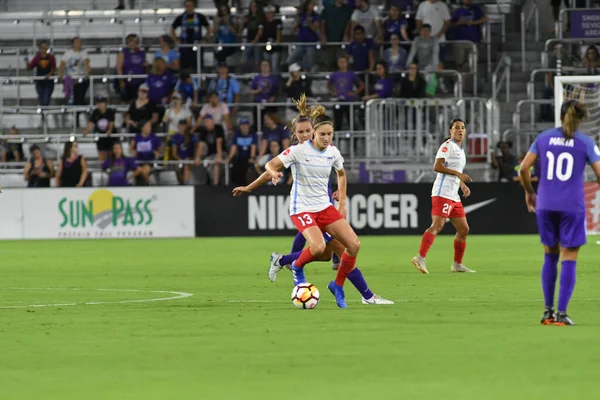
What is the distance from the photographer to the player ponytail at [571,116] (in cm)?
1045

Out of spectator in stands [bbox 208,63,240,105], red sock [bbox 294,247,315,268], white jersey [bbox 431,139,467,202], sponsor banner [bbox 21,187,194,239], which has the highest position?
spectator in stands [bbox 208,63,240,105]

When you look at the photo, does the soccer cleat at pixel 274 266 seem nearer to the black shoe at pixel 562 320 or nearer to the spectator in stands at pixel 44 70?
the black shoe at pixel 562 320

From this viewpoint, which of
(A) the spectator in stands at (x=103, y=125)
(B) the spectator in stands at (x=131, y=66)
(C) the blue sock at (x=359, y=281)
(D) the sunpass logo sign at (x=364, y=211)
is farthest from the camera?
(B) the spectator in stands at (x=131, y=66)

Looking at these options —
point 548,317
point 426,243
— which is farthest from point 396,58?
point 548,317

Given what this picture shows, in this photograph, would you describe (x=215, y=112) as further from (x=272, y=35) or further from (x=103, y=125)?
(x=272, y=35)

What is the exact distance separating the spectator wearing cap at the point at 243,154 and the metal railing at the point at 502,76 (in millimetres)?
6051

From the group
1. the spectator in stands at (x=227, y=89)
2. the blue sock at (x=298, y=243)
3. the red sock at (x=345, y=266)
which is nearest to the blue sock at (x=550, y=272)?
the red sock at (x=345, y=266)

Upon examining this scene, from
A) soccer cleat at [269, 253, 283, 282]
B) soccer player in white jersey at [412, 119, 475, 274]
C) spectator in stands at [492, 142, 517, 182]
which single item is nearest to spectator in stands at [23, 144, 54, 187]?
spectator in stands at [492, 142, 517, 182]

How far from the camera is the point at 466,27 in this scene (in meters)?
33.2

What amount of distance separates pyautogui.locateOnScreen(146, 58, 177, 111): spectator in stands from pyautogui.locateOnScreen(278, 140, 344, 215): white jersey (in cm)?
1943

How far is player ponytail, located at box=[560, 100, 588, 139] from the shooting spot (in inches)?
411

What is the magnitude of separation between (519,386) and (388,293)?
23.8 ft

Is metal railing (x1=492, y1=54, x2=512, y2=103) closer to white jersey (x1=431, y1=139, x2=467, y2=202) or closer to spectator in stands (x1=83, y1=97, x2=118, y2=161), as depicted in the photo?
spectator in stands (x1=83, y1=97, x2=118, y2=161)

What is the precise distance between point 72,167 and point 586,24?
13.3 m
